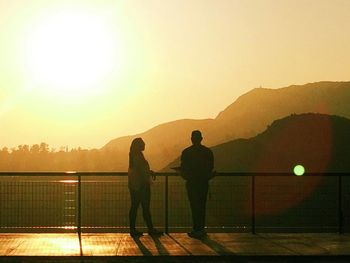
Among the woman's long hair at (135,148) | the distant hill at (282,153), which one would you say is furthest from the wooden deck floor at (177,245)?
the distant hill at (282,153)

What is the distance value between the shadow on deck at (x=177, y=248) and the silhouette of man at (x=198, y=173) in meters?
0.42

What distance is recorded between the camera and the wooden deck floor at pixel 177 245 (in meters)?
13.8

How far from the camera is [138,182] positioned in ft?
53.2

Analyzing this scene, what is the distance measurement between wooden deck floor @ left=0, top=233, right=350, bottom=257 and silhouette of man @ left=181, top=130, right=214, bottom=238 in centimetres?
41

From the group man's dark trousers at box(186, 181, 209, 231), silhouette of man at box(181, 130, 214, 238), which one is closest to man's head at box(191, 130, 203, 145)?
silhouette of man at box(181, 130, 214, 238)

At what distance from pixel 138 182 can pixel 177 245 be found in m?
1.90

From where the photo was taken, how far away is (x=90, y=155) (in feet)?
486

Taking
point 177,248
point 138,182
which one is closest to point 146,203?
point 138,182

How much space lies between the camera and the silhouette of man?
16.1m

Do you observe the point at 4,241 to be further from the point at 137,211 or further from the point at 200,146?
the point at 200,146

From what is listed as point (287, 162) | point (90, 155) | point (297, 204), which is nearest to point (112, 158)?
point (90, 155)

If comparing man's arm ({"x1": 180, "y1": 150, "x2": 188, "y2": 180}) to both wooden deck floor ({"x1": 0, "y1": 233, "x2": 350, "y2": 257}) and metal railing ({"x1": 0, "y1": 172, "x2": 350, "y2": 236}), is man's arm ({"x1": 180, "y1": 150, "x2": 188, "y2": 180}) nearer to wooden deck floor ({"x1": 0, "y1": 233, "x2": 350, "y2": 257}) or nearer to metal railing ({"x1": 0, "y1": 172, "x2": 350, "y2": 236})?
metal railing ({"x1": 0, "y1": 172, "x2": 350, "y2": 236})

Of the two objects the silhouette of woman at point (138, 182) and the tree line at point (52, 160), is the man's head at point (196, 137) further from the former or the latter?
the tree line at point (52, 160)

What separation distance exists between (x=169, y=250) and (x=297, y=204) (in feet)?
17.9
